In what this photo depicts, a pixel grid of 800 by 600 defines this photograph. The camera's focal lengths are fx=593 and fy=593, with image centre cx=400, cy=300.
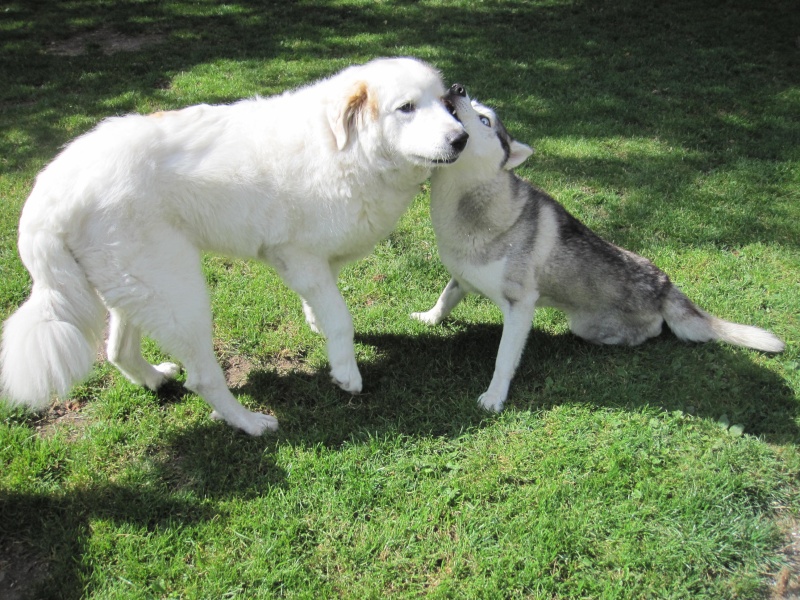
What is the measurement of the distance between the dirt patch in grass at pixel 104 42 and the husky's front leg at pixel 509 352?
8.68m

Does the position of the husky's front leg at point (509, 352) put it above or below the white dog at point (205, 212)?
below

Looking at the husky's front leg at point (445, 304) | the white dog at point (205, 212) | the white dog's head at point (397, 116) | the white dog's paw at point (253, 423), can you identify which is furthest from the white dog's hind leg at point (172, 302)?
the husky's front leg at point (445, 304)

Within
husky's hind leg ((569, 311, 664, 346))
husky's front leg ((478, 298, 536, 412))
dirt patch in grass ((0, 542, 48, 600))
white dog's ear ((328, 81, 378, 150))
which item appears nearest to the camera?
dirt patch in grass ((0, 542, 48, 600))

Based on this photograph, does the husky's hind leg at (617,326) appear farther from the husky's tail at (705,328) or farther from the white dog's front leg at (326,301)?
the white dog's front leg at (326,301)

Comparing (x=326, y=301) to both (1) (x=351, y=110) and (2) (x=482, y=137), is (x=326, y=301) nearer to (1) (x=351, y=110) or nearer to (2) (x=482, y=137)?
(1) (x=351, y=110)

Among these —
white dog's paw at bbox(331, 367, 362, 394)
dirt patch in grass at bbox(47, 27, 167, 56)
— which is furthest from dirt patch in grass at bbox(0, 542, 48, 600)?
dirt patch in grass at bbox(47, 27, 167, 56)

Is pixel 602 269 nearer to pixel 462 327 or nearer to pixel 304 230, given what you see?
pixel 462 327

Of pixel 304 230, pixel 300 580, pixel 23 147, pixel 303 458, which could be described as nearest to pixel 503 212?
pixel 304 230

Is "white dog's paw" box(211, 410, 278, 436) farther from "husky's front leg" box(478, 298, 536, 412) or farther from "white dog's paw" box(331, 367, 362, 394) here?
"husky's front leg" box(478, 298, 536, 412)

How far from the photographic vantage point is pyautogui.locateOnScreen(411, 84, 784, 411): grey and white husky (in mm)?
3777

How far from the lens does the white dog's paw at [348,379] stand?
3648mm

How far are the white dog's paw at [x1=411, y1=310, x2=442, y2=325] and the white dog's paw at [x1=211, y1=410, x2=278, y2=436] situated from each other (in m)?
1.43

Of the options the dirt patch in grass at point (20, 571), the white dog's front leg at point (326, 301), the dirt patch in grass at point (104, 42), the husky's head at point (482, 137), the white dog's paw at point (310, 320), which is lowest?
the dirt patch in grass at point (20, 571)

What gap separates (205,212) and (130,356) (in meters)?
1.13
